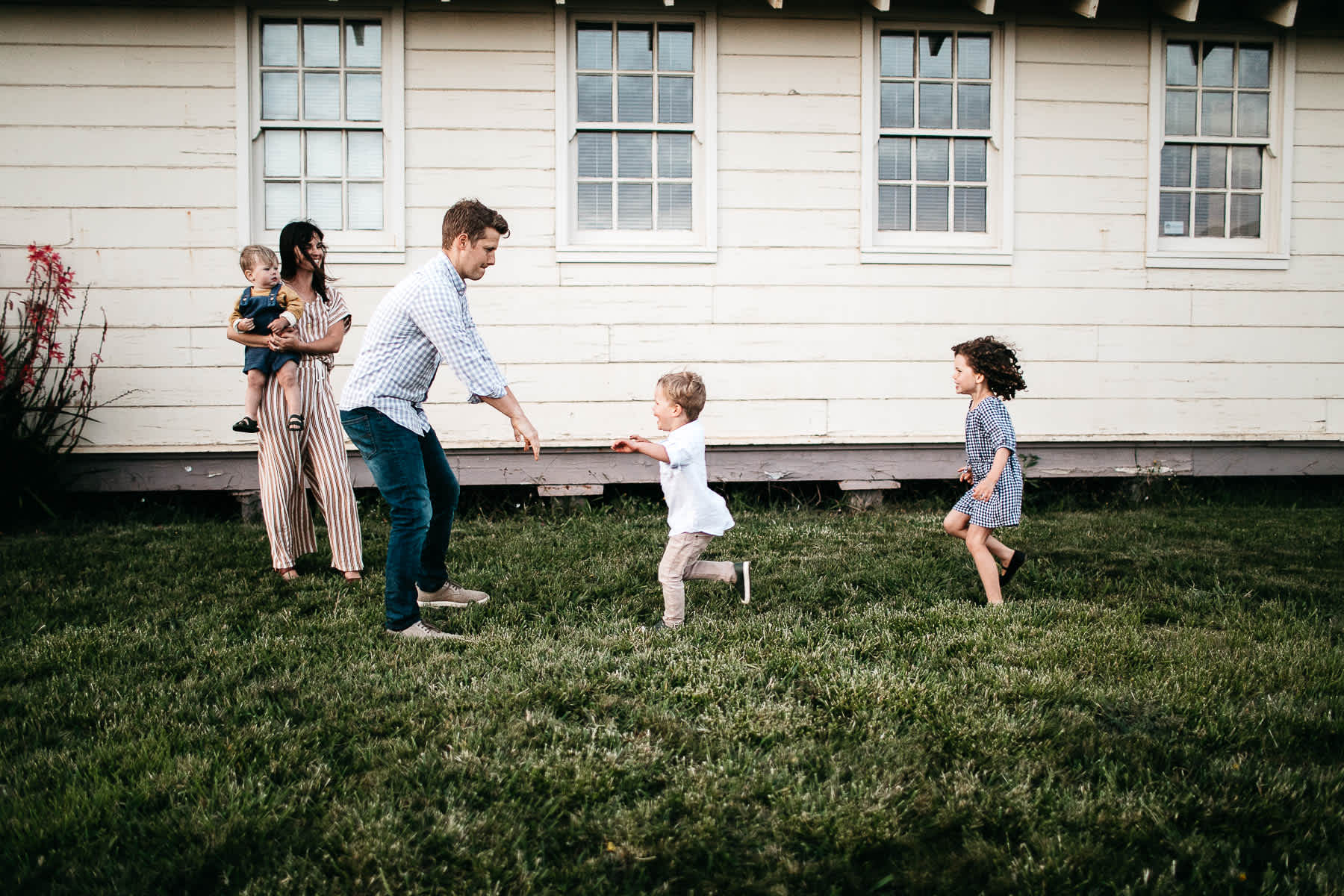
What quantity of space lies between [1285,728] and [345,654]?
3413 millimetres

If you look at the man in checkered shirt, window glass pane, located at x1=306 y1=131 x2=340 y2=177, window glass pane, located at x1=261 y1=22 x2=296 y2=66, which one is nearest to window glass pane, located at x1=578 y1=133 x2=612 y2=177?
window glass pane, located at x1=306 y1=131 x2=340 y2=177

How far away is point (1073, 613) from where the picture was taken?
4.28 meters

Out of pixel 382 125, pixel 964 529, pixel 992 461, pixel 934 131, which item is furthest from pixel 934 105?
pixel 382 125

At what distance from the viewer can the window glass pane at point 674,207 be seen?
23.8 feet

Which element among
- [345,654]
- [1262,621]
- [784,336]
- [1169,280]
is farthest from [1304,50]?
[345,654]

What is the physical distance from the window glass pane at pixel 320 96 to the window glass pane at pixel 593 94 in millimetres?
1863

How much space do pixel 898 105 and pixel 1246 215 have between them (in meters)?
3.09

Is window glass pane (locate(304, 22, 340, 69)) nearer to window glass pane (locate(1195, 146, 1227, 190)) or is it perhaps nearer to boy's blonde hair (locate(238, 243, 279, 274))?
boy's blonde hair (locate(238, 243, 279, 274))

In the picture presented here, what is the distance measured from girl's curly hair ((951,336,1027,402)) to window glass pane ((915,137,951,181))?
10.9ft

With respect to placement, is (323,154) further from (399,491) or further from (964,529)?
(964,529)

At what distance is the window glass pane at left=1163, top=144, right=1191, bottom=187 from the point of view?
7527 mm

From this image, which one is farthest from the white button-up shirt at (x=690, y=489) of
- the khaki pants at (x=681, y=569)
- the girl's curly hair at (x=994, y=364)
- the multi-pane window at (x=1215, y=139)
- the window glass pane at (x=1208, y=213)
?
the window glass pane at (x=1208, y=213)

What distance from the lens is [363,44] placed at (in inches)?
277

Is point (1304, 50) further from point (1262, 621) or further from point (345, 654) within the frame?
point (345, 654)
